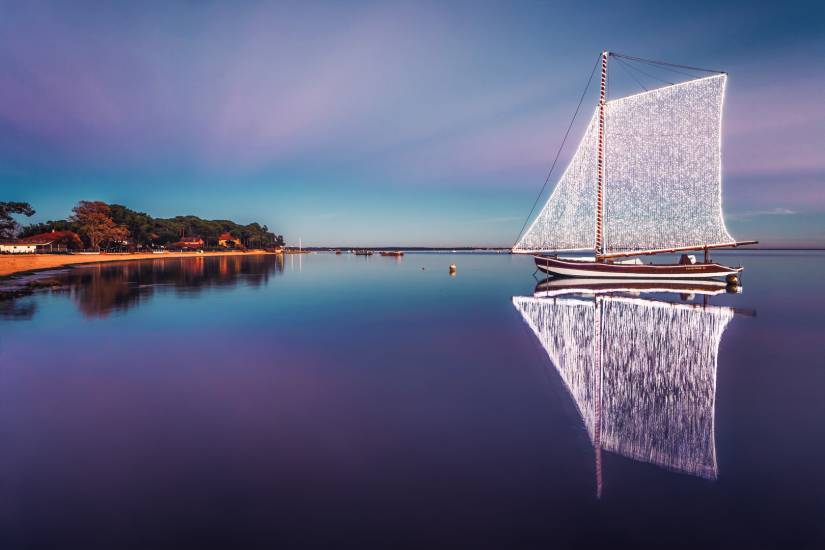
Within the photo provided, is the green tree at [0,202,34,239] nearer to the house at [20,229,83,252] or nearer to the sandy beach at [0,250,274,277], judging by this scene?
the sandy beach at [0,250,274,277]

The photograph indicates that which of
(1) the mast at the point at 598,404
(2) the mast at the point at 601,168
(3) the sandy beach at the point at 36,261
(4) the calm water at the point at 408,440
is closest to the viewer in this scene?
(4) the calm water at the point at 408,440

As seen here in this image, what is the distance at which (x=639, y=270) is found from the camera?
39.6 meters

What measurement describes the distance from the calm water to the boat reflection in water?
0.08 meters

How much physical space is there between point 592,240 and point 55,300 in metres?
42.3

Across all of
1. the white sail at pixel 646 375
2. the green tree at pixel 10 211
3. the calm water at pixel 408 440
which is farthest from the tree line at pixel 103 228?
the white sail at pixel 646 375

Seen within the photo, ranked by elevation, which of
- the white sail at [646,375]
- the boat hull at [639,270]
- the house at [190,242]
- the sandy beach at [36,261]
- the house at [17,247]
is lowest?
the white sail at [646,375]

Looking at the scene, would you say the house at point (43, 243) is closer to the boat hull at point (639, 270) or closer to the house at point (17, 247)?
the house at point (17, 247)

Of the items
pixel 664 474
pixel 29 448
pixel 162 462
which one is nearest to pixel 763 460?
pixel 664 474

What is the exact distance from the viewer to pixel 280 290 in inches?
1470

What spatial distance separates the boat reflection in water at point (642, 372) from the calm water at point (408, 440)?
0.08 m

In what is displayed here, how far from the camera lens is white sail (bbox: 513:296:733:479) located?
24.1ft

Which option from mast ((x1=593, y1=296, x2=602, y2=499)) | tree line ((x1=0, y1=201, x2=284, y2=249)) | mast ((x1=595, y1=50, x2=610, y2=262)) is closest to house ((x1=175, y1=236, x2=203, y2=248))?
tree line ((x1=0, y1=201, x2=284, y2=249))

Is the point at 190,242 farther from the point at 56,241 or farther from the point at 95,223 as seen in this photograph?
the point at 95,223

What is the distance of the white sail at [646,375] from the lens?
24.1 ft
